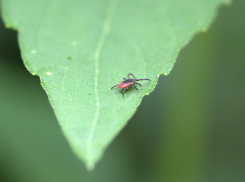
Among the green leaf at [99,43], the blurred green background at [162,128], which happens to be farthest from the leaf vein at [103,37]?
the blurred green background at [162,128]

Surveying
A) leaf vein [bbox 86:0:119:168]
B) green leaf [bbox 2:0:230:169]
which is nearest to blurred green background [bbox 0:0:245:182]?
green leaf [bbox 2:0:230:169]

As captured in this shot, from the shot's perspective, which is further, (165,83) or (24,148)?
(24,148)

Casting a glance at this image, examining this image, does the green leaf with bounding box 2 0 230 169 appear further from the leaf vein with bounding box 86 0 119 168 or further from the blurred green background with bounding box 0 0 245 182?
the blurred green background with bounding box 0 0 245 182

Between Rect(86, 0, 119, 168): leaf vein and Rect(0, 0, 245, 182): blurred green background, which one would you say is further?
Rect(0, 0, 245, 182): blurred green background

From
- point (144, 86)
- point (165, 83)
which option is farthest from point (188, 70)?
point (144, 86)

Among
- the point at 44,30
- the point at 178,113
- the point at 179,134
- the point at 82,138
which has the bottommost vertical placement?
the point at 82,138

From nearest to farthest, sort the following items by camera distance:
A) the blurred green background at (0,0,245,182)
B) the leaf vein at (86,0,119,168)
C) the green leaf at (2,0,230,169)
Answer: the leaf vein at (86,0,119,168), the green leaf at (2,0,230,169), the blurred green background at (0,0,245,182)

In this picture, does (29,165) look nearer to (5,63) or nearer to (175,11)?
(5,63)
